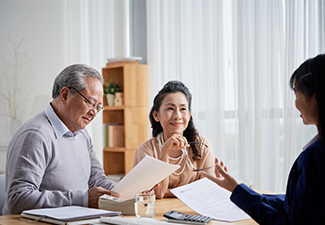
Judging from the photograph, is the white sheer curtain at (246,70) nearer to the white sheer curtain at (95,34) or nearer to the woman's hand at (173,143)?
the white sheer curtain at (95,34)

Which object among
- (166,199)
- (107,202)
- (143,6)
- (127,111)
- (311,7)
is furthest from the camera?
(143,6)

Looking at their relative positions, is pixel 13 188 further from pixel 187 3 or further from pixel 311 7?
pixel 187 3

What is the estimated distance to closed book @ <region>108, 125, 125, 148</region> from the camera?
3701 mm

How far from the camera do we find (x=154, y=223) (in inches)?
42.8

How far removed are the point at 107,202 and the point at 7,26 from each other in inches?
124

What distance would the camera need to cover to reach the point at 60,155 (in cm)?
162

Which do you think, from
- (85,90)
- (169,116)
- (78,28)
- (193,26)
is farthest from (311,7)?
(78,28)

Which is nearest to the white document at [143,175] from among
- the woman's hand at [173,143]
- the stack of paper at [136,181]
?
A: the stack of paper at [136,181]

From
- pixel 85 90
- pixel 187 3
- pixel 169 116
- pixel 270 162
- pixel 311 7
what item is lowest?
pixel 270 162

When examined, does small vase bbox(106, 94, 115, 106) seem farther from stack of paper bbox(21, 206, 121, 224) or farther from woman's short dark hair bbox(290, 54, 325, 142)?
woman's short dark hair bbox(290, 54, 325, 142)

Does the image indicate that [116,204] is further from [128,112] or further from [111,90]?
[111,90]

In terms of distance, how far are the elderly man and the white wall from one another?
7.56 feet

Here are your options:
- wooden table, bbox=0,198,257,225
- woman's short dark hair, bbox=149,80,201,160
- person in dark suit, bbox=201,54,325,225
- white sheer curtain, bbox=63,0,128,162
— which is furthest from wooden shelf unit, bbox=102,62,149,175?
person in dark suit, bbox=201,54,325,225

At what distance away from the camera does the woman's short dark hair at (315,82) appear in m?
0.89
